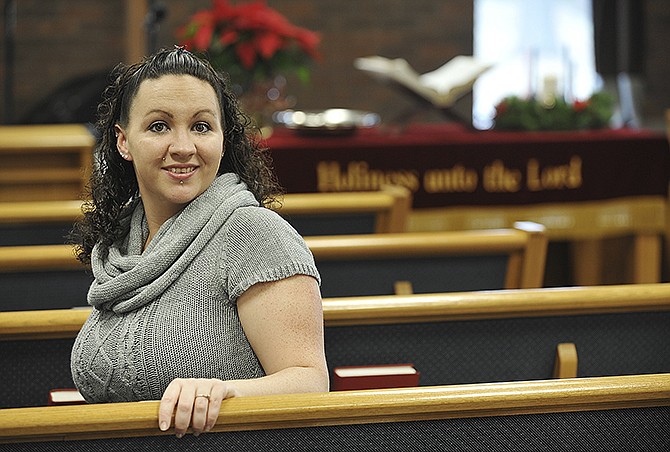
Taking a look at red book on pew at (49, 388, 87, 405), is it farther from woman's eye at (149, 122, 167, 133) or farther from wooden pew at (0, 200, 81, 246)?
wooden pew at (0, 200, 81, 246)

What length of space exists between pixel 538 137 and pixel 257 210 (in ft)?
10.8

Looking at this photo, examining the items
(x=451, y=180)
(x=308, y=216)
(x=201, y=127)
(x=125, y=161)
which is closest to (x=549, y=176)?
(x=451, y=180)

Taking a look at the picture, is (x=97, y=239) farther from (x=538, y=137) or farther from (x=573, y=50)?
(x=573, y=50)

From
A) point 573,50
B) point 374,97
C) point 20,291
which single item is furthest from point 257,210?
point 573,50

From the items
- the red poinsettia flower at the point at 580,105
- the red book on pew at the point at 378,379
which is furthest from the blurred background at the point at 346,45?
the red book on pew at the point at 378,379

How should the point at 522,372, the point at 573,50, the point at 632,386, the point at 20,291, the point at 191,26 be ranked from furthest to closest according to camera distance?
the point at 573,50
the point at 191,26
the point at 20,291
the point at 522,372
the point at 632,386

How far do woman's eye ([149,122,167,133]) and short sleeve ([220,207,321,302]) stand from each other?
7.5 inches

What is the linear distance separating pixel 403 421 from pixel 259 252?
364 millimetres

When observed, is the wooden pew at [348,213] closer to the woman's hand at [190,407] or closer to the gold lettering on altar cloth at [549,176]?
the gold lettering on altar cloth at [549,176]

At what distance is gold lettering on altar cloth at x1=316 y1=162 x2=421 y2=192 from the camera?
183 inches

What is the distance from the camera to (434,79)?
5316mm

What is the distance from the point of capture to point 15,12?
716cm

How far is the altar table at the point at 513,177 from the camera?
4.68 m

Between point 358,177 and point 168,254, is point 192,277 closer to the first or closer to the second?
point 168,254
